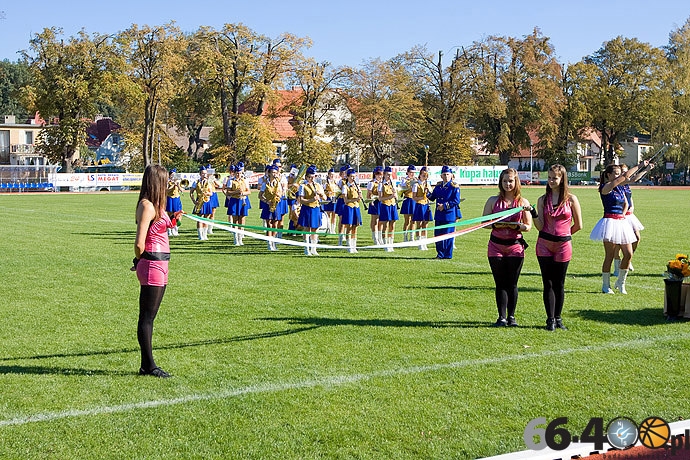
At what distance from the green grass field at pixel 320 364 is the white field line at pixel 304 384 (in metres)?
0.02

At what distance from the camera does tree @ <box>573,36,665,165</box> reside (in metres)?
76.2

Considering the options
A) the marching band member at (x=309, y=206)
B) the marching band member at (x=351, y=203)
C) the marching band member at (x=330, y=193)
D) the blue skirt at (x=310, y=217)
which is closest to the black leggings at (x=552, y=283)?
the marching band member at (x=309, y=206)

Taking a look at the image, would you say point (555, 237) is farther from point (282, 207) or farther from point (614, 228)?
point (282, 207)

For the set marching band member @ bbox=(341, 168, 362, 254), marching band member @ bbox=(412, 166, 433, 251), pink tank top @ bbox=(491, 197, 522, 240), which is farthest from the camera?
marching band member @ bbox=(412, 166, 433, 251)

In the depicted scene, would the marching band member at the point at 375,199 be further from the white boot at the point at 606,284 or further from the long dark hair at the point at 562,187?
A: the long dark hair at the point at 562,187

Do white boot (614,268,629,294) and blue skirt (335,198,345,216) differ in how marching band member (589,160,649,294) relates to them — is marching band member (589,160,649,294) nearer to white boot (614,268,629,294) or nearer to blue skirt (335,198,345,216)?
white boot (614,268,629,294)

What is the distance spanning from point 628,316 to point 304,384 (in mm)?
4896

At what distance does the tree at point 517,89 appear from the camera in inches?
2766

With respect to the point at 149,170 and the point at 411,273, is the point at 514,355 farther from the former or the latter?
the point at 411,273

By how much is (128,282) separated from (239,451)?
26.5 feet

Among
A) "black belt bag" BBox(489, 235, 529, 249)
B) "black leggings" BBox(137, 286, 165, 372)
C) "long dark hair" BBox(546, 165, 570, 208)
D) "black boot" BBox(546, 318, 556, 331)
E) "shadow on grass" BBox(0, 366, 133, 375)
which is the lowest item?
"shadow on grass" BBox(0, 366, 133, 375)

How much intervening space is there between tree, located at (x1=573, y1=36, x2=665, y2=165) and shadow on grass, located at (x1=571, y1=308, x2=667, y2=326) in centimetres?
7184

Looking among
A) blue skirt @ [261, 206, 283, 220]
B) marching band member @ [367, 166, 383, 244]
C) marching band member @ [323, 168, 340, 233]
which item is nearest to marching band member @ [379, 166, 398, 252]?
marching band member @ [367, 166, 383, 244]

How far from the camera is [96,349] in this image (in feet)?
25.8
